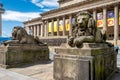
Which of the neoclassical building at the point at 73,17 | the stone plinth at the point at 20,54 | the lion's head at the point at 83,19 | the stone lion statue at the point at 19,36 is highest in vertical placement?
the neoclassical building at the point at 73,17

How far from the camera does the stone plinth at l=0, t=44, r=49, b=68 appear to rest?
310 inches

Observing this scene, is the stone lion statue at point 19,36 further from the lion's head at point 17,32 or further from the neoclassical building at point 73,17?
the neoclassical building at point 73,17

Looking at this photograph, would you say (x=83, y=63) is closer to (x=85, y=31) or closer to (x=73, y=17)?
(x=85, y=31)

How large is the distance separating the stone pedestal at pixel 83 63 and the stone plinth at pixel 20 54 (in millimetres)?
3697

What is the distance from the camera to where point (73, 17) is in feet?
147

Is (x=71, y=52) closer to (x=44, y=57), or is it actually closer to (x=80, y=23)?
(x=80, y=23)

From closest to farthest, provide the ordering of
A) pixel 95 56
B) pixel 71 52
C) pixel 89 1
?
pixel 95 56 < pixel 71 52 < pixel 89 1

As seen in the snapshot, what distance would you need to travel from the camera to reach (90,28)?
4.75 m

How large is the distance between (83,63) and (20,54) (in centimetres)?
498

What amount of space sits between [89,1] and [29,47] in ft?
114

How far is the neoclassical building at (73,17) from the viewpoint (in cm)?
3622

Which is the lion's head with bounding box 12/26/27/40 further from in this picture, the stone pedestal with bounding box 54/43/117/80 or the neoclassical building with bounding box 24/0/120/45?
the neoclassical building with bounding box 24/0/120/45

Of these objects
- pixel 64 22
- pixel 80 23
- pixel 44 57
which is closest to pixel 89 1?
pixel 64 22

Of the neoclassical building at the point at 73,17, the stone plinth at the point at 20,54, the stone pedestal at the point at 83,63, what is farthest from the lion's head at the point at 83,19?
the neoclassical building at the point at 73,17
